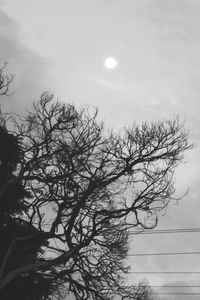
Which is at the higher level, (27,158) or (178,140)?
(178,140)

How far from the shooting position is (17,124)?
61.4 feet

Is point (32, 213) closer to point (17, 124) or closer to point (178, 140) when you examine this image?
point (17, 124)

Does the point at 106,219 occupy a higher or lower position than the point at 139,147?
lower

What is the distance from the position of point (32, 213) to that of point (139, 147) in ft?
16.0

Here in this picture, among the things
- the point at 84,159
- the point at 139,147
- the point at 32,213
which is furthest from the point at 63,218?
the point at 139,147

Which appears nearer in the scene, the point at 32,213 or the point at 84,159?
the point at 32,213

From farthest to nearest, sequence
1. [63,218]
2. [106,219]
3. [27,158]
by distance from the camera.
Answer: [27,158], [63,218], [106,219]

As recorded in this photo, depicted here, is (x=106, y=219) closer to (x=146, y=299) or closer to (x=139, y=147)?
(x=139, y=147)

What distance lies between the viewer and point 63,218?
55.1ft

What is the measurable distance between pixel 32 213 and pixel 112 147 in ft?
13.5

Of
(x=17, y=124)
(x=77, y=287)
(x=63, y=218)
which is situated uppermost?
(x=17, y=124)

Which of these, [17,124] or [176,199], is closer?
[176,199]

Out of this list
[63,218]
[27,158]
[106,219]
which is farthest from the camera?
[27,158]

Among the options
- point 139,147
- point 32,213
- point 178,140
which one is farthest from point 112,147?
point 32,213
